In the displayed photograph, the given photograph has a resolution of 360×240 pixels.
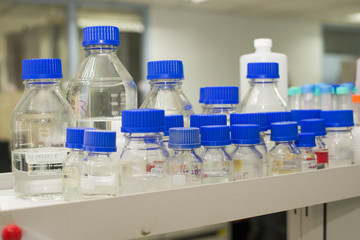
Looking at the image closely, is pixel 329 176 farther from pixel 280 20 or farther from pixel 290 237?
pixel 280 20

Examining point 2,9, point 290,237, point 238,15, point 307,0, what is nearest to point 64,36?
point 2,9

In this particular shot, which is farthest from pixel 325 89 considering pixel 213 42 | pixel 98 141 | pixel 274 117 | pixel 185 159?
pixel 213 42

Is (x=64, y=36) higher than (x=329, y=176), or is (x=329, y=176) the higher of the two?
(x=64, y=36)

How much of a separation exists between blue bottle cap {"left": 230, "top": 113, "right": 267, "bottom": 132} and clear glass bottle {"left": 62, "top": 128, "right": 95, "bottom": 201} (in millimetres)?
269

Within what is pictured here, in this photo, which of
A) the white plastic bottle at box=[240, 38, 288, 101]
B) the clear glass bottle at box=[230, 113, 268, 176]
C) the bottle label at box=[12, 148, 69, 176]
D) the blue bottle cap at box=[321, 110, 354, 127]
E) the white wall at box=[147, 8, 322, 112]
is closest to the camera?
the bottle label at box=[12, 148, 69, 176]

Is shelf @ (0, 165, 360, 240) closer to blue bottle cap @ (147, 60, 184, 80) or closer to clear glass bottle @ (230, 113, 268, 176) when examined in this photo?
clear glass bottle @ (230, 113, 268, 176)

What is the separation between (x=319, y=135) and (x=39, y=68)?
19.8 inches

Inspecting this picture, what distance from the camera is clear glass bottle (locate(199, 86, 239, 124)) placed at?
0.80m

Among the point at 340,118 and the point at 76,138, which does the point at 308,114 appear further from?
the point at 76,138

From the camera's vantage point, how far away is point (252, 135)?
68cm

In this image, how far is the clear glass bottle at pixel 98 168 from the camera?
58cm

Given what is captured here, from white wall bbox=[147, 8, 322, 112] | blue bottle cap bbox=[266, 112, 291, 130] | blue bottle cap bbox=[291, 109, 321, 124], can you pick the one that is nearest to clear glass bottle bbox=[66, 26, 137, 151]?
blue bottle cap bbox=[266, 112, 291, 130]

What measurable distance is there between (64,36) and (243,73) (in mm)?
3240

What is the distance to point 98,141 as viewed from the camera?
573 mm
